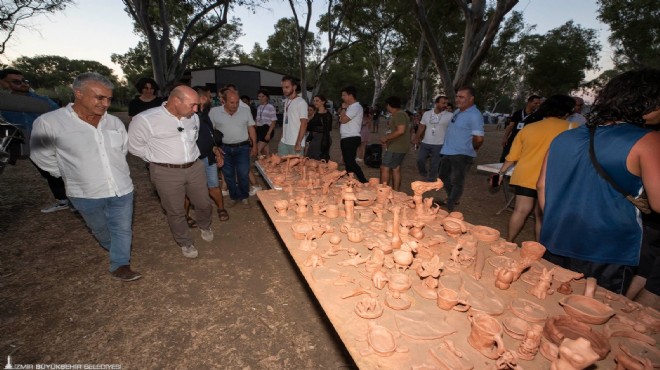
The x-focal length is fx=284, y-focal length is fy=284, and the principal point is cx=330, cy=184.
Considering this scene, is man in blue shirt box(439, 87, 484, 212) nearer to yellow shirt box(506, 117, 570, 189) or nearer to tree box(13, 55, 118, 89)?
yellow shirt box(506, 117, 570, 189)

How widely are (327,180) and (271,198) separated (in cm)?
66

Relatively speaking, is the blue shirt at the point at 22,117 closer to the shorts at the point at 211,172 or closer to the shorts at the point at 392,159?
the shorts at the point at 211,172

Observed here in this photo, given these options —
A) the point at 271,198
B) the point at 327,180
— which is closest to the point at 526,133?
the point at 327,180

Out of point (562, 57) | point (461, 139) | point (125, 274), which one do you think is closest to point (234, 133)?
point (125, 274)

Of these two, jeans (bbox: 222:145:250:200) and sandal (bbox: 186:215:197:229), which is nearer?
sandal (bbox: 186:215:197:229)

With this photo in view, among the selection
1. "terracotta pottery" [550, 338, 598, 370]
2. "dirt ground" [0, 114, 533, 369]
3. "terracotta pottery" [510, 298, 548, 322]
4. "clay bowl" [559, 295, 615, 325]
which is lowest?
"dirt ground" [0, 114, 533, 369]

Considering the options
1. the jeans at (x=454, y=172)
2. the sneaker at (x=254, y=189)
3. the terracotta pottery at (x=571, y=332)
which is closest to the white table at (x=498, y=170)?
the jeans at (x=454, y=172)

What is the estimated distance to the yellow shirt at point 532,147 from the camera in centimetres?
278

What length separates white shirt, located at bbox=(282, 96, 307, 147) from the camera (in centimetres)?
466

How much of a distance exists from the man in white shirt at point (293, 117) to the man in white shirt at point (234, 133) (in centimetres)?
61

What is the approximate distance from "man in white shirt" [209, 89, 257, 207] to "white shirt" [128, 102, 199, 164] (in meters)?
1.31

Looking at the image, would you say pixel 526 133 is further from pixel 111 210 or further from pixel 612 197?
pixel 111 210

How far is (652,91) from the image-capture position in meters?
1.42

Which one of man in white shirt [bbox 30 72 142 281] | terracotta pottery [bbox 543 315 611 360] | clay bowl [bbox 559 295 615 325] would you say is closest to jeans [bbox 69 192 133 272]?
man in white shirt [bbox 30 72 142 281]
